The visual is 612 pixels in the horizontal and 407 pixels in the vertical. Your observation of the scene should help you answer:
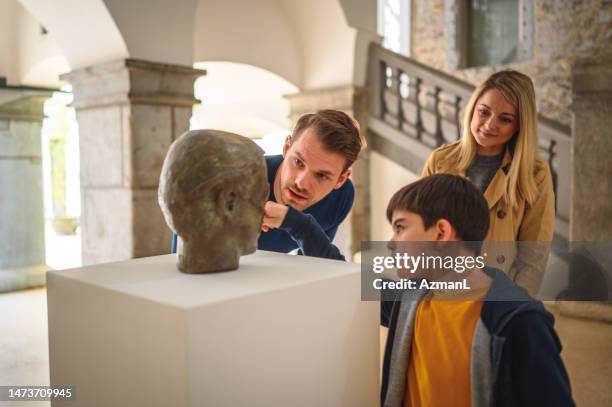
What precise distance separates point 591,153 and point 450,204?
3613 mm

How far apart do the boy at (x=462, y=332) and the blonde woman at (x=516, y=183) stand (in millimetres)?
618

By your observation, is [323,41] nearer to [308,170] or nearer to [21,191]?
[21,191]

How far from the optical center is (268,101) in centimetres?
800

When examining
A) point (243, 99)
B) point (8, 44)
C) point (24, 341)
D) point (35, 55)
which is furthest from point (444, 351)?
point (243, 99)

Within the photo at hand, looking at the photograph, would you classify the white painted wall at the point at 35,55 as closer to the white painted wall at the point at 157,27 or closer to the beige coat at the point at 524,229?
the white painted wall at the point at 157,27

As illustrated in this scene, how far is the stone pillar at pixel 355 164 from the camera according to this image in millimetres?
5508

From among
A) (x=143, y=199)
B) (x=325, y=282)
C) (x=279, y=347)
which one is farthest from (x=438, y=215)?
(x=143, y=199)

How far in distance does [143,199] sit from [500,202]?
269cm

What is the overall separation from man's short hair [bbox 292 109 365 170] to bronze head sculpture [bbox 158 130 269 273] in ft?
1.02

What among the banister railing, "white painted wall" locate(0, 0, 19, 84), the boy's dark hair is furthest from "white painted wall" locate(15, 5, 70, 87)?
the boy's dark hair

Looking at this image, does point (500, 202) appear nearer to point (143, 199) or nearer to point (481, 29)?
point (143, 199)

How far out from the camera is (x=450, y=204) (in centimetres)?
140

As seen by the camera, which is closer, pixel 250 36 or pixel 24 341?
pixel 24 341

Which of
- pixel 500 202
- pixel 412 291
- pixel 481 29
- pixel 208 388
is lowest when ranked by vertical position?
pixel 208 388
